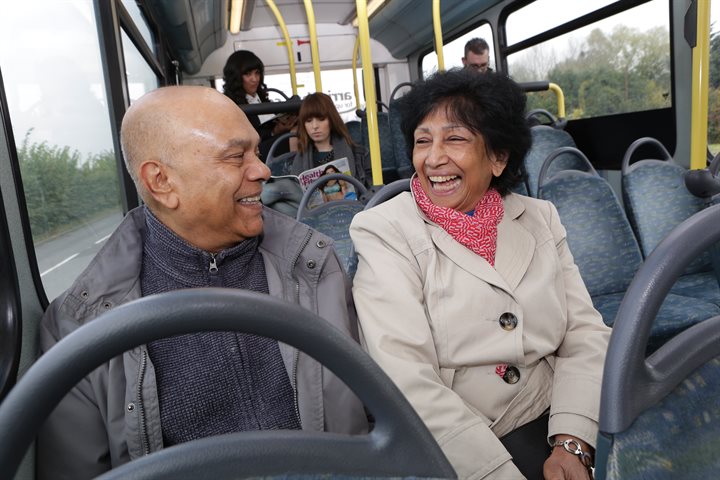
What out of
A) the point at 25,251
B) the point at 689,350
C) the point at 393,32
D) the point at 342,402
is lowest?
the point at 342,402

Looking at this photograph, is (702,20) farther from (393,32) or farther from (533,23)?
(393,32)

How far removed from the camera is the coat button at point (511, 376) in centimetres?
132

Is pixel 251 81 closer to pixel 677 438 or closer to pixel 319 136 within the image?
pixel 319 136

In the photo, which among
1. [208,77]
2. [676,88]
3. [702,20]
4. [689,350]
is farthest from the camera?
[208,77]

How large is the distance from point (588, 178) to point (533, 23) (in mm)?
3782

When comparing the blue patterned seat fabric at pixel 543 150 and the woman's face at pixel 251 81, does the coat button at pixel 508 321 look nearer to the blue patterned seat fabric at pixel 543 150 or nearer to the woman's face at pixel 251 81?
the blue patterned seat fabric at pixel 543 150

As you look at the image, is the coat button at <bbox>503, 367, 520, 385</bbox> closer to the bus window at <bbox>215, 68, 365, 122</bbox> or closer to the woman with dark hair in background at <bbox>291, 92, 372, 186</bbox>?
the woman with dark hair in background at <bbox>291, 92, 372, 186</bbox>

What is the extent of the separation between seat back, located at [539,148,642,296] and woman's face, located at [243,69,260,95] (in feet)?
8.80

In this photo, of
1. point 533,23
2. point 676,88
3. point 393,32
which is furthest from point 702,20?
point 393,32

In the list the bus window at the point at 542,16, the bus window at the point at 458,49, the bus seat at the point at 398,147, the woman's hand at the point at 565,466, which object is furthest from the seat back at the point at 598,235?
the bus window at the point at 458,49

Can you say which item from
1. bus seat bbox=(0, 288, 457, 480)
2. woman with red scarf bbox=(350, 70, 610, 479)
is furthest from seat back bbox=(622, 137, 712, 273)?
bus seat bbox=(0, 288, 457, 480)

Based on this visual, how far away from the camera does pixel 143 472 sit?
1.61 ft

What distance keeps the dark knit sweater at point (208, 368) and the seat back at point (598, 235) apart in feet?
5.78

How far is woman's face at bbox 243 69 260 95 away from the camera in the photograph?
4.30m
